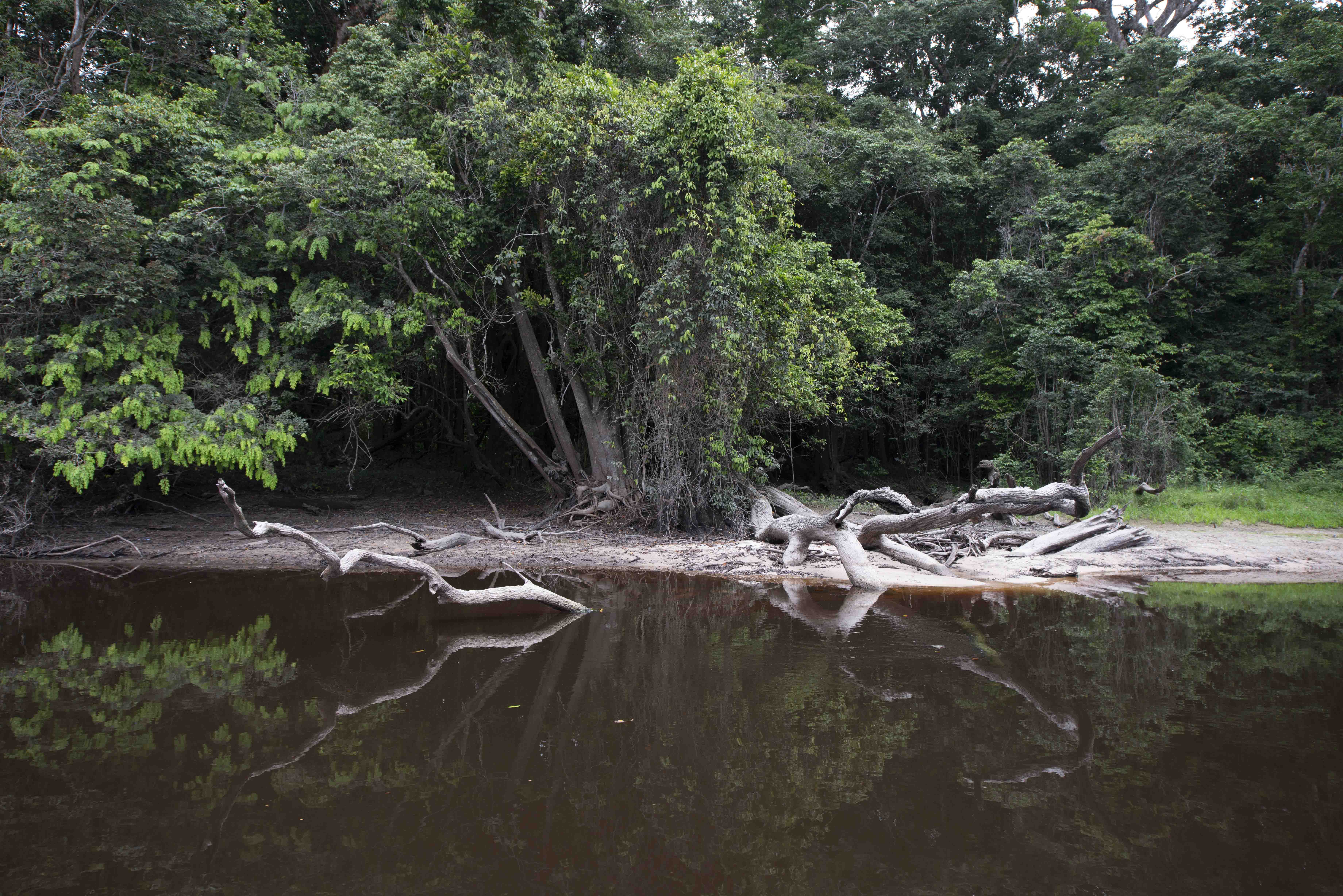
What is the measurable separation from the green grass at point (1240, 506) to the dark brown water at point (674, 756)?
5.03 metres

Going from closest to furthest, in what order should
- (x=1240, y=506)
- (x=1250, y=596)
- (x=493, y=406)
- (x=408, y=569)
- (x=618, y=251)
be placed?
(x=408, y=569)
(x=1250, y=596)
(x=618, y=251)
(x=1240, y=506)
(x=493, y=406)

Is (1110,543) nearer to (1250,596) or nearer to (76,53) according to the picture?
(1250,596)

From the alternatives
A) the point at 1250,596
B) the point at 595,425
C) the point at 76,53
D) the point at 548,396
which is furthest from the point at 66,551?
the point at 1250,596

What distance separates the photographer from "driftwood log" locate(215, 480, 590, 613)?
6852mm

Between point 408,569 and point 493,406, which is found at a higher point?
point 493,406

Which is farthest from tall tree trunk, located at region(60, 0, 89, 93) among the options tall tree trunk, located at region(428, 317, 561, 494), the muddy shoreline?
the muddy shoreline

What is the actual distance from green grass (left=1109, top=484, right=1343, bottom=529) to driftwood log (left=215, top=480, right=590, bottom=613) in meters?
9.49

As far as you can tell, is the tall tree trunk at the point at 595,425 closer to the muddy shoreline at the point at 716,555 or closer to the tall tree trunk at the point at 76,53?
the muddy shoreline at the point at 716,555

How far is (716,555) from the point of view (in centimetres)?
1015

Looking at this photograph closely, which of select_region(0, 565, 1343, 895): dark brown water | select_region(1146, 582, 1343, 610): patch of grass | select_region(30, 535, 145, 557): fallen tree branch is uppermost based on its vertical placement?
select_region(30, 535, 145, 557): fallen tree branch

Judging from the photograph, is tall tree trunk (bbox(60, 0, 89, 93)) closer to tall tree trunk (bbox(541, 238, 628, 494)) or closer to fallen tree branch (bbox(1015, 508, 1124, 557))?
tall tree trunk (bbox(541, 238, 628, 494))

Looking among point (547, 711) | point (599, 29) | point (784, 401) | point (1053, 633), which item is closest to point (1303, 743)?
point (1053, 633)

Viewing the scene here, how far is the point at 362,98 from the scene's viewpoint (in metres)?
12.3

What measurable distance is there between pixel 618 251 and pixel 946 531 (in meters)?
5.93
